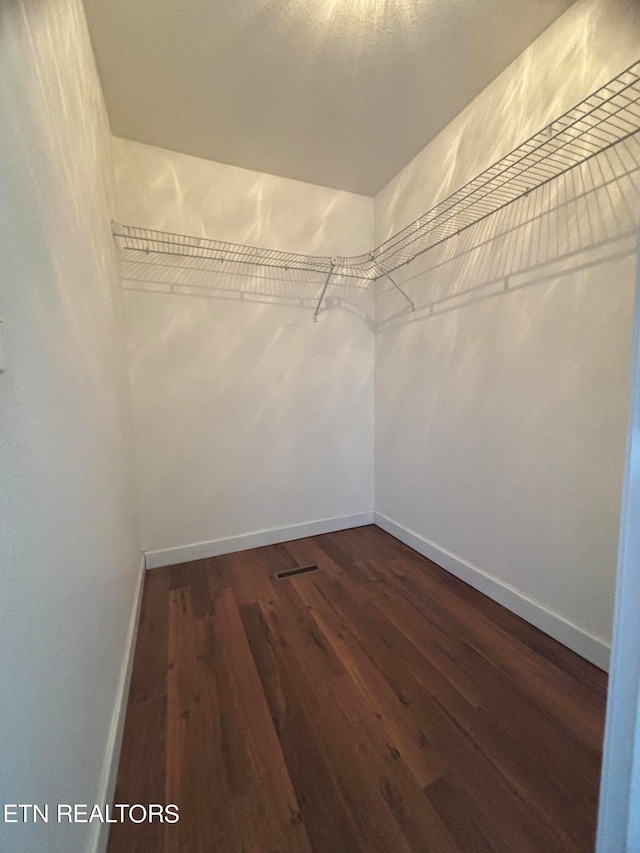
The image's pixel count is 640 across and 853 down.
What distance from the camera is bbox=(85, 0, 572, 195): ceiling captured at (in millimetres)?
1212

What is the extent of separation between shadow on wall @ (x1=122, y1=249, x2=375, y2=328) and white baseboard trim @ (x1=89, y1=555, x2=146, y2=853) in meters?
1.72

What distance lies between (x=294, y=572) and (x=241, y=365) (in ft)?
4.35

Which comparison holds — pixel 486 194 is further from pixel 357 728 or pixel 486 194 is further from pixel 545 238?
pixel 357 728

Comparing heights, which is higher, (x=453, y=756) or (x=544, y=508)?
(x=544, y=508)

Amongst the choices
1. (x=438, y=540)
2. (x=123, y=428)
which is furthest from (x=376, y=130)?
(x=438, y=540)

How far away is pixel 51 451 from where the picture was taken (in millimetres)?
637

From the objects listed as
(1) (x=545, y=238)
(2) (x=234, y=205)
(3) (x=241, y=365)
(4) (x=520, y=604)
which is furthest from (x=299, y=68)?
(4) (x=520, y=604)

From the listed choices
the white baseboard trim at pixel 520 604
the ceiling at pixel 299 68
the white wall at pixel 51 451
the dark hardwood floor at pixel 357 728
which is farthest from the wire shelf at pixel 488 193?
the dark hardwood floor at pixel 357 728

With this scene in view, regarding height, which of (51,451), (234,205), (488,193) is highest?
(234,205)

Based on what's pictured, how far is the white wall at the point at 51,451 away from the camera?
480 millimetres

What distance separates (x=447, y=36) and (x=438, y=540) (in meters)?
2.37

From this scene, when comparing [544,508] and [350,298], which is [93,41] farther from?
[544,508]

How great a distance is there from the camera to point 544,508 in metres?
1.39

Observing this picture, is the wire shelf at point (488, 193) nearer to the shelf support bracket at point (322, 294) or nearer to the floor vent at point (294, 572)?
the shelf support bracket at point (322, 294)
